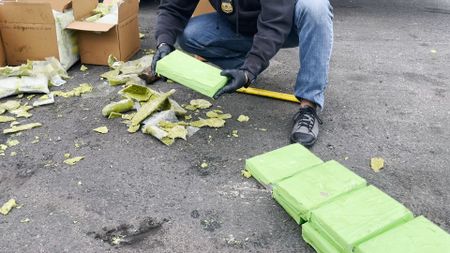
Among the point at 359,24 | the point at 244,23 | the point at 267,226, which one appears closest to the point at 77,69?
the point at 244,23

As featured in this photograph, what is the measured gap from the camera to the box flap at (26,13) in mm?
2744

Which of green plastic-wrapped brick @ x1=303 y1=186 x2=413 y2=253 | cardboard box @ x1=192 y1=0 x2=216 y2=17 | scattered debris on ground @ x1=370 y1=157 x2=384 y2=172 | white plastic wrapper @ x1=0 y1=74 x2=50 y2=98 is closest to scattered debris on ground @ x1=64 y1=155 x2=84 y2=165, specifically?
white plastic wrapper @ x1=0 y1=74 x2=50 y2=98

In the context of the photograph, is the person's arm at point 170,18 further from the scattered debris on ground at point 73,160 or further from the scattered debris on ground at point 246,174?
the scattered debris on ground at point 246,174

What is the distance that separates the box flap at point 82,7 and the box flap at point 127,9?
12.8 inches

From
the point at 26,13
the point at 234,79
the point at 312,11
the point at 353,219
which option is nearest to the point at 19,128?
the point at 26,13

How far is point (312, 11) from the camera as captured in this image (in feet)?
6.61

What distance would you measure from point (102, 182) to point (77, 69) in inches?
57.3

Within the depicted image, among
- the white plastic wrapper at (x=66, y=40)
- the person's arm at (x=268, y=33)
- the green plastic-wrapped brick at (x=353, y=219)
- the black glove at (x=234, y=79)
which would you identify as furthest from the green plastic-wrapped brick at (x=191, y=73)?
the white plastic wrapper at (x=66, y=40)

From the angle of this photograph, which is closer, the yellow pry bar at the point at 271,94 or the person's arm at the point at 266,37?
the person's arm at the point at 266,37

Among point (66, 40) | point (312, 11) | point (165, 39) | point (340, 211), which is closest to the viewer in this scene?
point (340, 211)

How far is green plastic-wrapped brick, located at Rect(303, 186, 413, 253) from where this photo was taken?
1327mm

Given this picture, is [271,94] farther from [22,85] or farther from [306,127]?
[22,85]

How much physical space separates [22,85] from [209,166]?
1381mm

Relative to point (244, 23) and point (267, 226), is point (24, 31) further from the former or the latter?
point (267, 226)
